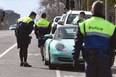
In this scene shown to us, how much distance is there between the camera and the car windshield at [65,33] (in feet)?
54.6

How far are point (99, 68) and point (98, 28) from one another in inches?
25.1

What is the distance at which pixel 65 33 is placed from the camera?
55.2 feet

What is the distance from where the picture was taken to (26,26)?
55.1 feet

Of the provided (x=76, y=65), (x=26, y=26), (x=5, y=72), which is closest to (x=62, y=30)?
(x=26, y=26)

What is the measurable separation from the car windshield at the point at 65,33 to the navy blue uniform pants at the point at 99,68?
29.2ft

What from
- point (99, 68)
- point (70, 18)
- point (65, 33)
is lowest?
point (70, 18)

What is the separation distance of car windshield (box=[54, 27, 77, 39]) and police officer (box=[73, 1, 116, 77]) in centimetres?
865

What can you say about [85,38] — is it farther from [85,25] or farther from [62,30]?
[62,30]

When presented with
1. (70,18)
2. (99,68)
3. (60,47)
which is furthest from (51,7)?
(99,68)

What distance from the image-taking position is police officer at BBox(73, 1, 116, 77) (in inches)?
301

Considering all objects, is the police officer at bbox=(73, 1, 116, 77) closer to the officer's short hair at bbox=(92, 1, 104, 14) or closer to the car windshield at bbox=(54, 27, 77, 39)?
the officer's short hair at bbox=(92, 1, 104, 14)

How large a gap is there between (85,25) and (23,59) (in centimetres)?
998

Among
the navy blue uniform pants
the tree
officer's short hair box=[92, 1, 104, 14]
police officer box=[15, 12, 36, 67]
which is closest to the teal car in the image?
police officer box=[15, 12, 36, 67]

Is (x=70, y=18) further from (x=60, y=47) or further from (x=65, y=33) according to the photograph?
(x=60, y=47)
